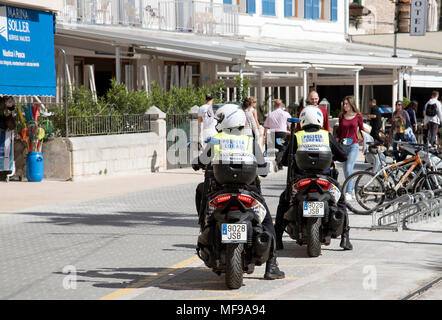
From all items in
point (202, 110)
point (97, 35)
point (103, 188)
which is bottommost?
point (103, 188)

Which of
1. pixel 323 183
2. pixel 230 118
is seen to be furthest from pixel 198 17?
pixel 230 118

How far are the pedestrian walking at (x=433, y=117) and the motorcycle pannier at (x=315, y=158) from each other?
14.8 meters

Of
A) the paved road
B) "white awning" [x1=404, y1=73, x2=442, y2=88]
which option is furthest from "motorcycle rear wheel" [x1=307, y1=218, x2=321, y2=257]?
"white awning" [x1=404, y1=73, x2=442, y2=88]

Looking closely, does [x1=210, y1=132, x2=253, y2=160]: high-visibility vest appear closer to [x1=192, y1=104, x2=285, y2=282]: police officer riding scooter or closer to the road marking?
[x1=192, y1=104, x2=285, y2=282]: police officer riding scooter

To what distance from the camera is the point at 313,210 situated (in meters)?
9.30

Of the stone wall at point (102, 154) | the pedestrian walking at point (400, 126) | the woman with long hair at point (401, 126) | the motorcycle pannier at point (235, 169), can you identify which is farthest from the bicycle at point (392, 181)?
the pedestrian walking at point (400, 126)

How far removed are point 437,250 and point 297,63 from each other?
17128 millimetres

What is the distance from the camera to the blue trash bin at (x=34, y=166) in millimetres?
17953

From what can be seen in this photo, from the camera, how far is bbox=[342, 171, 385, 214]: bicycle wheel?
518 inches

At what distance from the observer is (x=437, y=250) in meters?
9.81

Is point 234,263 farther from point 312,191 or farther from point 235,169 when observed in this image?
point 312,191

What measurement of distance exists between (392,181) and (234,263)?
6194 mm
